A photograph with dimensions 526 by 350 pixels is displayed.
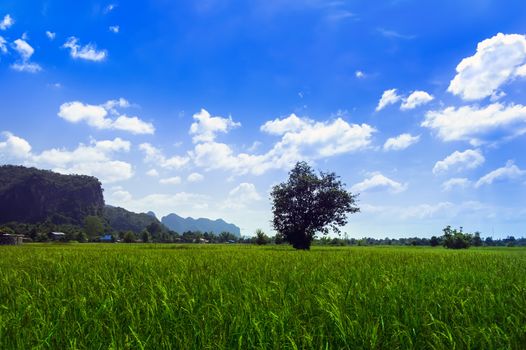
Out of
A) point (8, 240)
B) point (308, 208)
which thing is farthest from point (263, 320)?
point (8, 240)

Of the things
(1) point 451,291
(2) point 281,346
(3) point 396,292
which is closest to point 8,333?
(2) point 281,346

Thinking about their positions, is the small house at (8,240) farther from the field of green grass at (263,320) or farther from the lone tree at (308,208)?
the field of green grass at (263,320)

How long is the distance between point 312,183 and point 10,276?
144 feet

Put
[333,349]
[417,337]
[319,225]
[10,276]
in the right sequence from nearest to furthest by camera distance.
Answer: [333,349]
[417,337]
[10,276]
[319,225]

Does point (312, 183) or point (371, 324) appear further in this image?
point (312, 183)

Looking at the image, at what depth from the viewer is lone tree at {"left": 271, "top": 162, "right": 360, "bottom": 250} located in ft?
166

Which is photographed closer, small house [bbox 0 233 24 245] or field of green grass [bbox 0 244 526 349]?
field of green grass [bbox 0 244 526 349]

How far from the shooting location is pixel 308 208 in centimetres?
5131

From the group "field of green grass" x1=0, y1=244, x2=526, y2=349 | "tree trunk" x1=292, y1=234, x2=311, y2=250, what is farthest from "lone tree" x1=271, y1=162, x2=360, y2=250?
"field of green grass" x1=0, y1=244, x2=526, y2=349

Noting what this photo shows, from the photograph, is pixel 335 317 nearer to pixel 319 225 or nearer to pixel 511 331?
pixel 511 331

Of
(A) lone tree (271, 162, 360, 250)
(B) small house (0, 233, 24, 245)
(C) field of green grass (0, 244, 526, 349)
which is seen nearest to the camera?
(C) field of green grass (0, 244, 526, 349)

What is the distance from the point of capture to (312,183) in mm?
→ 51594

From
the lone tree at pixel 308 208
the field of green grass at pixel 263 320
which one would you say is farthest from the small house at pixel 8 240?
the field of green grass at pixel 263 320

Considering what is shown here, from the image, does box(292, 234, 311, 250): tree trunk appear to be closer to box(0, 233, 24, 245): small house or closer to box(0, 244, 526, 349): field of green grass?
box(0, 244, 526, 349): field of green grass
